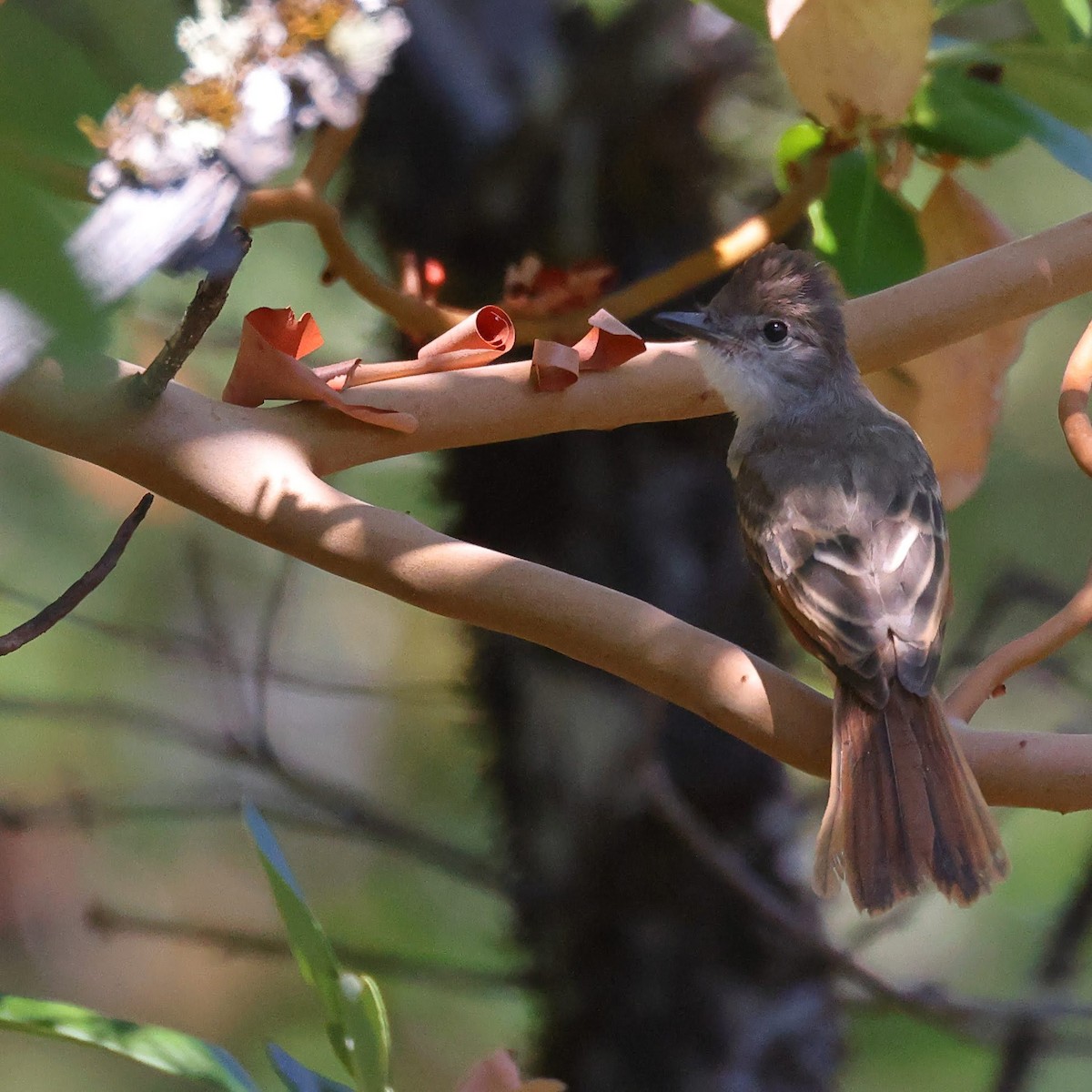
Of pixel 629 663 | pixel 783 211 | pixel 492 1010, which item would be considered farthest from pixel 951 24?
pixel 492 1010

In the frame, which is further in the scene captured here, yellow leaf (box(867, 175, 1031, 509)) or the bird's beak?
the bird's beak

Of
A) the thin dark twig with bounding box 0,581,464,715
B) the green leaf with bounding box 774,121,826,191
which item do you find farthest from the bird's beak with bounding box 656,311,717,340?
the thin dark twig with bounding box 0,581,464,715

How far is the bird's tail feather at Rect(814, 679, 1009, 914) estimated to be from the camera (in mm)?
1263

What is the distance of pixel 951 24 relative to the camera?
9.18 feet

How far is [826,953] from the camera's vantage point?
209cm

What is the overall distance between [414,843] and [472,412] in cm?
130

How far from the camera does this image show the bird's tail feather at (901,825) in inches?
49.7

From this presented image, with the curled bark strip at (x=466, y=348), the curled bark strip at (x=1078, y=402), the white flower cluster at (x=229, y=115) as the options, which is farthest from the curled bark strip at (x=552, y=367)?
the curled bark strip at (x=1078, y=402)


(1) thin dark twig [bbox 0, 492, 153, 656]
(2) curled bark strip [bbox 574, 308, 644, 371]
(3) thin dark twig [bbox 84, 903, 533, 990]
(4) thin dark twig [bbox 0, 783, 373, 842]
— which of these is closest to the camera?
(1) thin dark twig [bbox 0, 492, 153, 656]

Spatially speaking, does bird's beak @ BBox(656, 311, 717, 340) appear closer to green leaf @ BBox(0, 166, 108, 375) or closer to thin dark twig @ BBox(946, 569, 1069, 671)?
thin dark twig @ BBox(946, 569, 1069, 671)

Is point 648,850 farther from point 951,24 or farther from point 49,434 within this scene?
point 951,24

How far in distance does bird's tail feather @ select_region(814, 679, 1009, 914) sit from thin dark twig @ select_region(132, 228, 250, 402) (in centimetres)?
66

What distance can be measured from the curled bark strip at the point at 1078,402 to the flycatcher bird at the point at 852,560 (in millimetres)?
212

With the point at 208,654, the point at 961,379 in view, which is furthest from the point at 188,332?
the point at 208,654
